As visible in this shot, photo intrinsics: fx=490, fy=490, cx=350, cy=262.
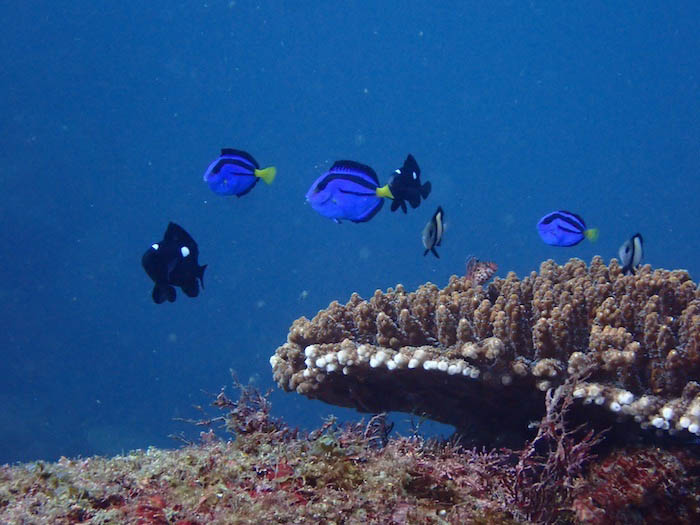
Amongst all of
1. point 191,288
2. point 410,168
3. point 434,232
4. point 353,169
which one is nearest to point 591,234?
point 434,232

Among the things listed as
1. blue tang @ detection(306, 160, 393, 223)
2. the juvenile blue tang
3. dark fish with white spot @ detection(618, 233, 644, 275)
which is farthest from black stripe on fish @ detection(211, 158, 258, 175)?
dark fish with white spot @ detection(618, 233, 644, 275)

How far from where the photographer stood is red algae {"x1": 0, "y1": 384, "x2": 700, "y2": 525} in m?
2.28

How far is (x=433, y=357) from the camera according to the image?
11.8 feet

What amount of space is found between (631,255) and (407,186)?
2.31m

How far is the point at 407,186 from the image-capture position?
4.46 meters

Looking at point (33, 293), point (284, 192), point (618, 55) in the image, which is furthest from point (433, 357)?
point (618, 55)

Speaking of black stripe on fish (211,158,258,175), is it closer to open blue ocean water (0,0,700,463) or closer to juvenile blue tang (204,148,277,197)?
juvenile blue tang (204,148,277,197)

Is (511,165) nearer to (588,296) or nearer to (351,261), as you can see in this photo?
(351,261)

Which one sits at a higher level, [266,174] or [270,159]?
[270,159]

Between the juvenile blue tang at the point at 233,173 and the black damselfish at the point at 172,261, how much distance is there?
149cm

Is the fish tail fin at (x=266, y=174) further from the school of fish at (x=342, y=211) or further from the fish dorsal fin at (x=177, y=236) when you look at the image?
the fish dorsal fin at (x=177, y=236)

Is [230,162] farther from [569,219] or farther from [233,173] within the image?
[569,219]

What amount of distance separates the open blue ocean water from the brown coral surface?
1269 centimetres

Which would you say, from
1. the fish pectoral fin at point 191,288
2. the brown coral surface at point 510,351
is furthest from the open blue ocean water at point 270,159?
the fish pectoral fin at point 191,288
